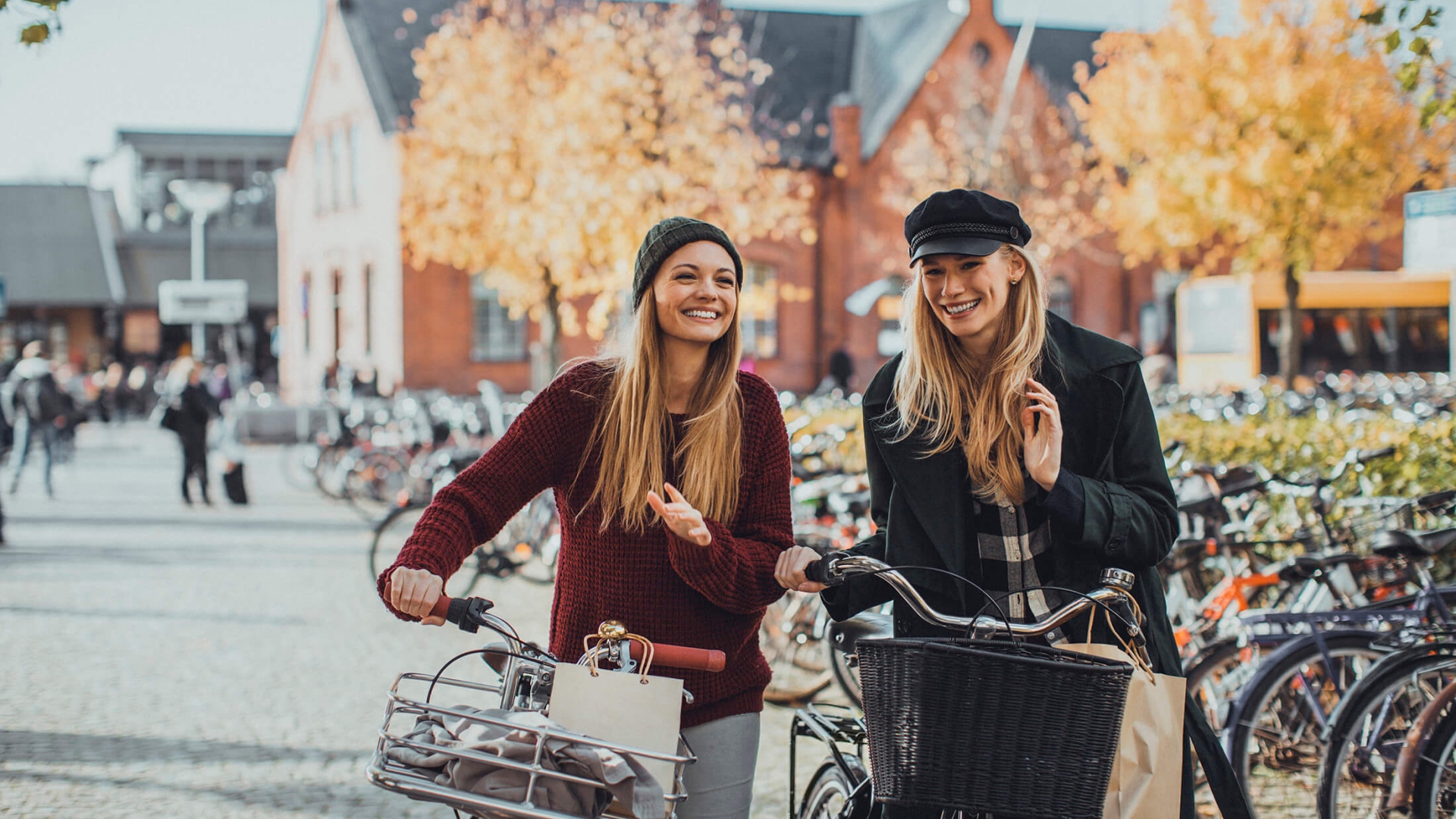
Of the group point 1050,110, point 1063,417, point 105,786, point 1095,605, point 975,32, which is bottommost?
point 105,786

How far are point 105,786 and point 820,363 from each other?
92.2 feet

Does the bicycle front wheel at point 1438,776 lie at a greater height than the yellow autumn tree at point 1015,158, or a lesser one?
lesser

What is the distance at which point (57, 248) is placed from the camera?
45.6 meters

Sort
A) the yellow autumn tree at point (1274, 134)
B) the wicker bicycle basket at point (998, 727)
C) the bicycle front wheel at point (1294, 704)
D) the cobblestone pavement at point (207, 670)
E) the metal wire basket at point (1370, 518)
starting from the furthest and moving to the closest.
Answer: the yellow autumn tree at point (1274, 134) → the metal wire basket at point (1370, 518) → the cobblestone pavement at point (207, 670) → the bicycle front wheel at point (1294, 704) → the wicker bicycle basket at point (998, 727)

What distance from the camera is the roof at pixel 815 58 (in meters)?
30.8

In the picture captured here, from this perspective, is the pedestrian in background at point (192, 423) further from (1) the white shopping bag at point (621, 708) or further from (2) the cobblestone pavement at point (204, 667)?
(1) the white shopping bag at point (621, 708)

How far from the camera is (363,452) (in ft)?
48.9

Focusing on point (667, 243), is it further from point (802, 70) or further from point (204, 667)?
point (802, 70)

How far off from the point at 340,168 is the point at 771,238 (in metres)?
11.5

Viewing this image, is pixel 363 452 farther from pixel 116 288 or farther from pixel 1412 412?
pixel 116 288

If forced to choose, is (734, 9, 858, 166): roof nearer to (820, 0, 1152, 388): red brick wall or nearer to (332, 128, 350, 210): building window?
(820, 0, 1152, 388): red brick wall

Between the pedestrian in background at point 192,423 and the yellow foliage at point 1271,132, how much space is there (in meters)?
14.7

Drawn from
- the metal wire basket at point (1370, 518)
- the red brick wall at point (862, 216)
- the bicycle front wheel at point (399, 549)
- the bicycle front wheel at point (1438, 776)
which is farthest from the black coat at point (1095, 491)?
the red brick wall at point (862, 216)

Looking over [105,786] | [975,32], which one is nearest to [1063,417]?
[105,786]
